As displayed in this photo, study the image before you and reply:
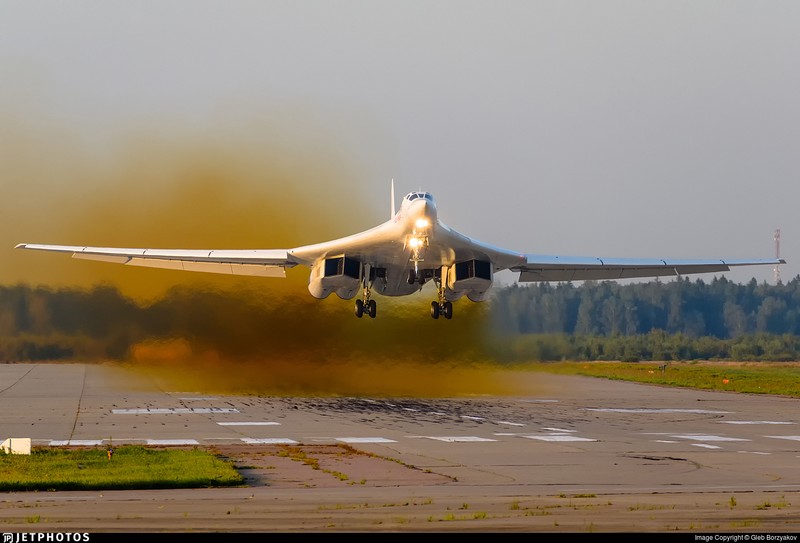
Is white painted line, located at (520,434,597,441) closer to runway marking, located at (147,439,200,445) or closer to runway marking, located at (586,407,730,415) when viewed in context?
runway marking, located at (147,439,200,445)

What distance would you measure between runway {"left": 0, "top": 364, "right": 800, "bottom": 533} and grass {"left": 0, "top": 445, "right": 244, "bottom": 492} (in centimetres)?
68

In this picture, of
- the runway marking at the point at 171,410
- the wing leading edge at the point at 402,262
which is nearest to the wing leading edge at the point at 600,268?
the wing leading edge at the point at 402,262

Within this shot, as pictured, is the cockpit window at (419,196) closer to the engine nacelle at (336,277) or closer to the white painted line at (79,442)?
the engine nacelle at (336,277)

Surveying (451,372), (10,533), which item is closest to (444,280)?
(451,372)

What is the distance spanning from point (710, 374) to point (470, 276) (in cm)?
3381

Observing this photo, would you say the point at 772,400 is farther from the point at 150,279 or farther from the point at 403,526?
the point at 403,526

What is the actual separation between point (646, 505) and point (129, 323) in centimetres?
3084

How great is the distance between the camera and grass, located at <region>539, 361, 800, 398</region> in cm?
5219

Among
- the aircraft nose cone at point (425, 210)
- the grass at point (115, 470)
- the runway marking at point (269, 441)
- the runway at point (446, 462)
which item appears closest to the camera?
the runway at point (446, 462)

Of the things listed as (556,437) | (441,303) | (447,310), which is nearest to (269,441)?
(556,437)

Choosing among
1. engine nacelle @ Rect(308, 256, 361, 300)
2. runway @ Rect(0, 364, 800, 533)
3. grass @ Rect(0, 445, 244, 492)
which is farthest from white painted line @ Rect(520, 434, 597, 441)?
engine nacelle @ Rect(308, 256, 361, 300)

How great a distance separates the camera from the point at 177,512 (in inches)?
552

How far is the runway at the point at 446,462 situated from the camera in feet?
44.1

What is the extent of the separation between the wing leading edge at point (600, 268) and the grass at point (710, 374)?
3965 mm
